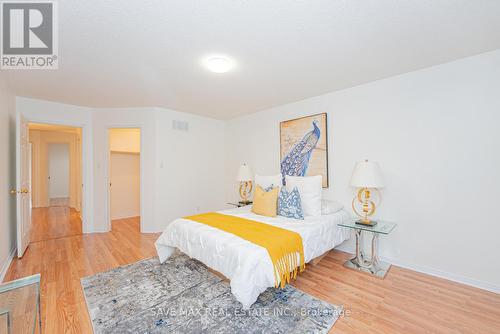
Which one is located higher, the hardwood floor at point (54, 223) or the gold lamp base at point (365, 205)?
the gold lamp base at point (365, 205)

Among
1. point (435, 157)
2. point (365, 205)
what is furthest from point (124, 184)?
point (435, 157)

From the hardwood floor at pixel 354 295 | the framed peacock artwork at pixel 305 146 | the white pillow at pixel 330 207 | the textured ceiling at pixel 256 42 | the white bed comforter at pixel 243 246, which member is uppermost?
the textured ceiling at pixel 256 42

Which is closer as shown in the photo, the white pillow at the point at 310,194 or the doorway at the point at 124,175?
the white pillow at the point at 310,194

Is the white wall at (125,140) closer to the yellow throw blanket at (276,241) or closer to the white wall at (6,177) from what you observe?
the white wall at (6,177)

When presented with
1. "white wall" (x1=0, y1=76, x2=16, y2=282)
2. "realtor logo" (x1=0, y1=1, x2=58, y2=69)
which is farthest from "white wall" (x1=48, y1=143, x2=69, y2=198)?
"realtor logo" (x1=0, y1=1, x2=58, y2=69)

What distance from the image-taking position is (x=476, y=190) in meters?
2.16

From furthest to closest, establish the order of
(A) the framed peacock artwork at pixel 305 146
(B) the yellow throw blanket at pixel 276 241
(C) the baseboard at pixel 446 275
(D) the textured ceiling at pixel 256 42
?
(A) the framed peacock artwork at pixel 305 146 < (C) the baseboard at pixel 446 275 < (B) the yellow throw blanket at pixel 276 241 < (D) the textured ceiling at pixel 256 42

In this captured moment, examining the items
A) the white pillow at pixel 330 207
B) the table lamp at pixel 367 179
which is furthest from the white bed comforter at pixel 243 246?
the table lamp at pixel 367 179

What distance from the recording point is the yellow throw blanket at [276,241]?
1842 mm

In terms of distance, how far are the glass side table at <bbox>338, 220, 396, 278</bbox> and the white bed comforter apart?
202 mm

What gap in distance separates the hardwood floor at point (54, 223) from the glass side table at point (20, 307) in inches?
94.0

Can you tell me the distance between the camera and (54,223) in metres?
4.57

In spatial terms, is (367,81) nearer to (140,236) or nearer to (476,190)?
(476,190)

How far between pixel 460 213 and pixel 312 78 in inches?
86.5
